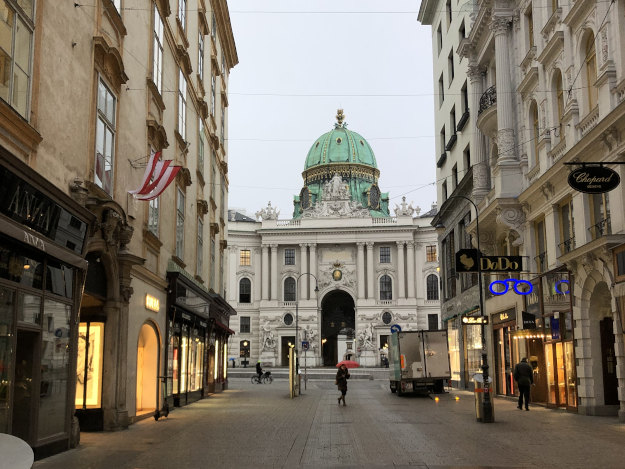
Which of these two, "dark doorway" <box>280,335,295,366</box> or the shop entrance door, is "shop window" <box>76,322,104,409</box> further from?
"dark doorway" <box>280,335,295,366</box>

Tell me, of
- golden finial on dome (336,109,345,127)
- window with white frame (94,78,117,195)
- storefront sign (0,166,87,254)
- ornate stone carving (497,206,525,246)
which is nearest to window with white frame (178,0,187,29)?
window with white frame (94,78,117,195)

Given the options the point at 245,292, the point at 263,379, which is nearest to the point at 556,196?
the point at 263,379

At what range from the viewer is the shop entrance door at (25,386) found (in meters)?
12.4

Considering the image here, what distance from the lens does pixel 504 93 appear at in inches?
1192

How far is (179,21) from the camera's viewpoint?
2742 cm

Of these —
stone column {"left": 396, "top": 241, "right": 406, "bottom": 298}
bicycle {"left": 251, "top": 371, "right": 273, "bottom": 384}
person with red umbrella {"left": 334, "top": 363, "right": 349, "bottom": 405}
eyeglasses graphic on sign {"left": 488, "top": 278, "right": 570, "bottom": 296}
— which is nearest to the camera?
eyeglasses graphic on sign {"left": 488, "top": 278, "right": 570, "bottom": 296}

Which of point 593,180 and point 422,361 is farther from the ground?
point 593,180

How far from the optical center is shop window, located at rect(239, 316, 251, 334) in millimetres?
93688

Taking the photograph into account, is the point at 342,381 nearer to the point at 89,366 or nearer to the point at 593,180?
the point at 89,366

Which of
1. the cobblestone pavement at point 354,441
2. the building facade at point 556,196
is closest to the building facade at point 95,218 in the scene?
the cobblestone pavement at point 354,441

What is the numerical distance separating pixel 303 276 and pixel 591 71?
71143mm

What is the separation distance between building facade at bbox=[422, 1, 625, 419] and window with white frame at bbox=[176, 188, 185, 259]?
11.9m

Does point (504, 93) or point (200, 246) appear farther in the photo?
point (200, 246)

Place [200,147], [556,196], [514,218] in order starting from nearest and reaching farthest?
[556,196] < [514,218] < [200,147]
